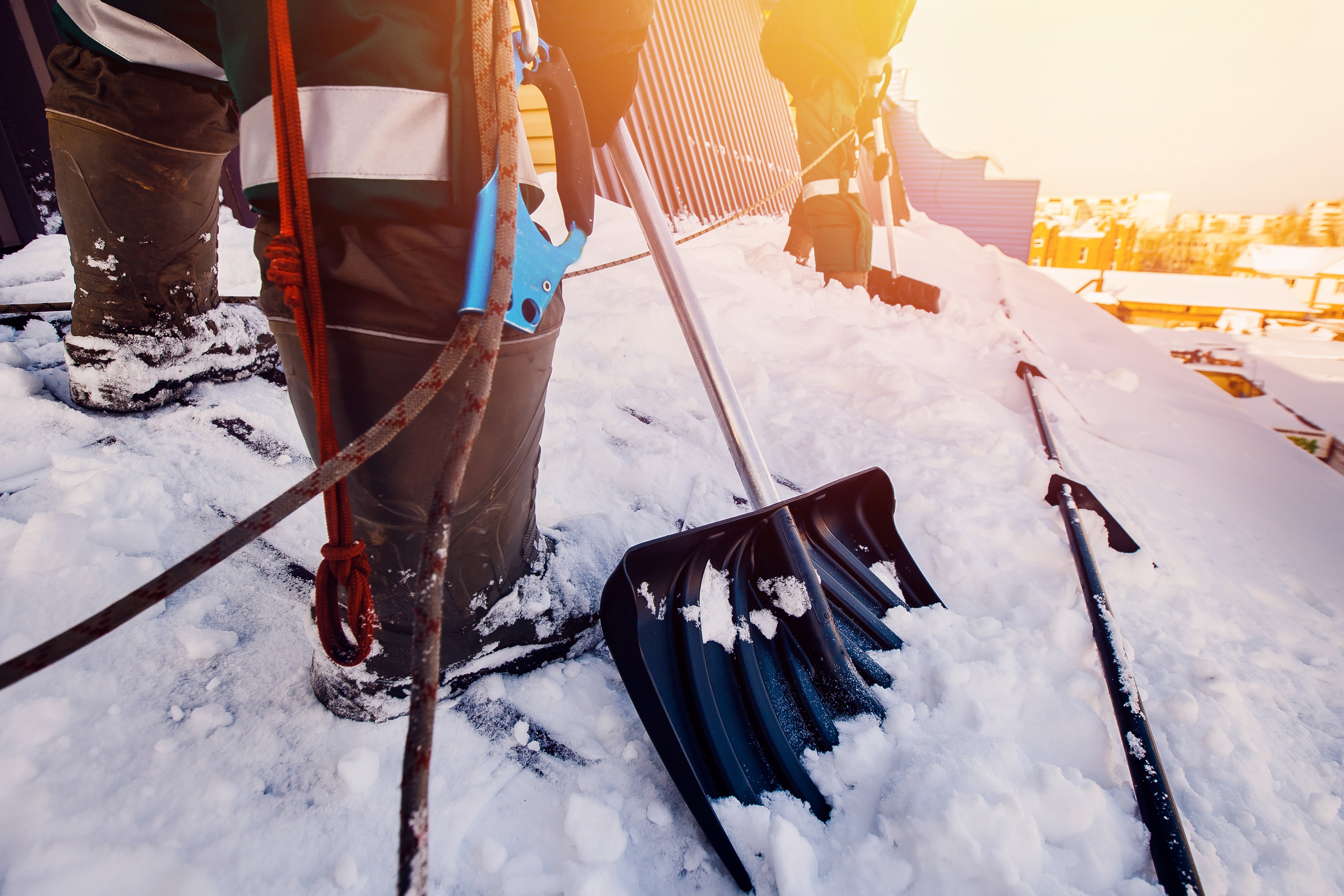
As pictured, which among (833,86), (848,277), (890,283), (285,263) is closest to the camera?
(285,263)

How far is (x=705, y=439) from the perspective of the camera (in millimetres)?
1515

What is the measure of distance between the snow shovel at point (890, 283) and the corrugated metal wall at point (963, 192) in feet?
28.5

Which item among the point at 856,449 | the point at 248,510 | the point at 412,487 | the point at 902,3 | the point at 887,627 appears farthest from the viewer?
the point at 902,3

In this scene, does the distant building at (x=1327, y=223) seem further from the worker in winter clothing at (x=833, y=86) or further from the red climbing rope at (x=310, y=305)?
the red climbing rope at (x=310, y=305)

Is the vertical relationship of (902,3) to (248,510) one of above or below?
above

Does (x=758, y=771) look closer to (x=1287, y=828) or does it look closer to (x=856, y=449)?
(x=1287, y=828)

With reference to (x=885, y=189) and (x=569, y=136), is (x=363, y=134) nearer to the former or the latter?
(x=569, y=136)

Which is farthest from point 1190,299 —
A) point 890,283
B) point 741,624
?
point 741,624

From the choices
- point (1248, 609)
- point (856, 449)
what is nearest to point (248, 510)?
point (856, 449)

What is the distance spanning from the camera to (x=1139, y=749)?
714 mm

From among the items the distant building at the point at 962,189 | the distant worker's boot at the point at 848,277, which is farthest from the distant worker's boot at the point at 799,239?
the distant building at the point at 962,189

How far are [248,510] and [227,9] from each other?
824mm

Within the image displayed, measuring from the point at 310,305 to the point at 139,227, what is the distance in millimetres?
873

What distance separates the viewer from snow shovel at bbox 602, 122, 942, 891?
68 cm
